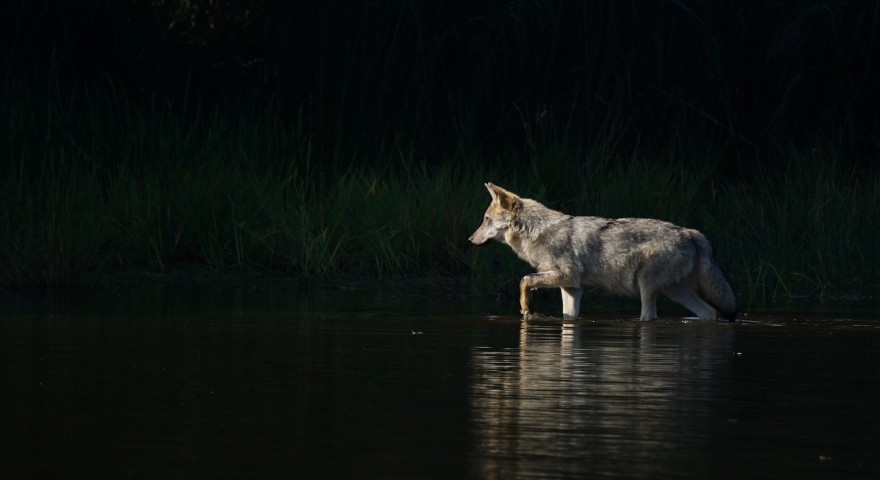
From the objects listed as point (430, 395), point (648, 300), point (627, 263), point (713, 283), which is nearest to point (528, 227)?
point (627, 263)

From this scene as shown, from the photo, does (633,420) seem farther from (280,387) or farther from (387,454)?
(280,387)

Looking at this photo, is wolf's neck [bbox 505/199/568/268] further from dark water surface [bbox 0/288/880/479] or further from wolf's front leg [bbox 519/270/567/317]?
dark water surface [bbox 0/288/880/479]

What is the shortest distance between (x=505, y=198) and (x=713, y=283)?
2155 mm

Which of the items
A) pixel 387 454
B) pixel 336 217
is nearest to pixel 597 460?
pixel 387 454

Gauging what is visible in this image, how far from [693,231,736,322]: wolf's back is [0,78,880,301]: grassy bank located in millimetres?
1634

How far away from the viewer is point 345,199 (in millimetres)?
Result: 16047

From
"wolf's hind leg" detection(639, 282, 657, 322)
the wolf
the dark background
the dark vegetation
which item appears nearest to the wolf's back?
the wolf

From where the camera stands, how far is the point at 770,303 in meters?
13.4

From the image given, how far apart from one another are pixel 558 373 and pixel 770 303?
5504mm

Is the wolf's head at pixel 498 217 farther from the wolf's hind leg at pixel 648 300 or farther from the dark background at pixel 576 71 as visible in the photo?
the dark background at pixel 576 71

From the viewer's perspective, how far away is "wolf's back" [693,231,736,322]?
11898mm

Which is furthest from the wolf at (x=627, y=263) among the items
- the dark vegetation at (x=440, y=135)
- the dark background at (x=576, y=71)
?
the dark background at (x=576, y=71)

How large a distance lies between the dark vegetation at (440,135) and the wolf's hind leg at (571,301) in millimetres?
1716

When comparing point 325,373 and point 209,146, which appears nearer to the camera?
point 325,373
